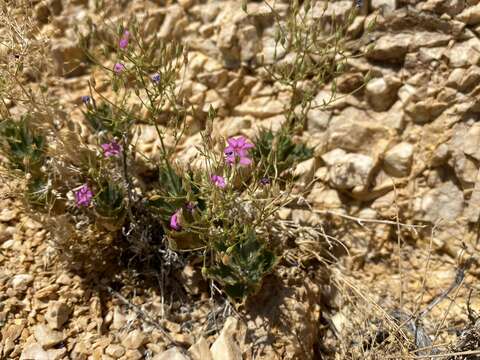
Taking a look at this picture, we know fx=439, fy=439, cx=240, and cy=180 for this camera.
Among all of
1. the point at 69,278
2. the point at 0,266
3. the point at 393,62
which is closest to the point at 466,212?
the point at 393,62

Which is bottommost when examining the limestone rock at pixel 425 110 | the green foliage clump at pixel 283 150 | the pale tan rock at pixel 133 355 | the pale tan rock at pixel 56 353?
→ the pale tan rock at pixel 133 355

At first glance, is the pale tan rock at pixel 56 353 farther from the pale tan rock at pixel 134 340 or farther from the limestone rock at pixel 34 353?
the pale tan rock at pixel 134 340

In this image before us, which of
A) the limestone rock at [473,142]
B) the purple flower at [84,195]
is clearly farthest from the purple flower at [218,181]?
the limestone rock at [473,142]

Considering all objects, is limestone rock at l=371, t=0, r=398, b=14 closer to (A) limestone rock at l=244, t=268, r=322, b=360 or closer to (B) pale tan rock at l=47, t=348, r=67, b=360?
(A) limestone rock at l=244, t=268, r=322, b=360

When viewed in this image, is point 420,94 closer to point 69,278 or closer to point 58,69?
point 69,278

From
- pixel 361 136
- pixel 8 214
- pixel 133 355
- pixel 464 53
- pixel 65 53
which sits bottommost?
pixel 133 355

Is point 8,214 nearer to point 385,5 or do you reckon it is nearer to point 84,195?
point 84,195

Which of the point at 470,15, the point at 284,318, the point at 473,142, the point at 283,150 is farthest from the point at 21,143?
the point at 470,15
